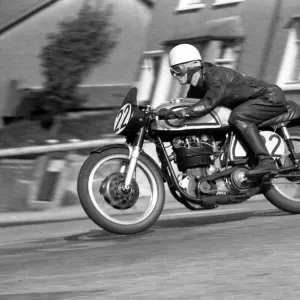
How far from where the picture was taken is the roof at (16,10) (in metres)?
28.7

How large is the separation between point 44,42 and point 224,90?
66.7 ft

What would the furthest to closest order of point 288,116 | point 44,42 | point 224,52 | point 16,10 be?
point 16,10 → point 44,42 → point 224,52 → point 288,116

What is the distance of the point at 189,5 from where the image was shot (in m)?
24.9

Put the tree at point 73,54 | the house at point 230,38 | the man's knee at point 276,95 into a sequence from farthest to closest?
1. the tree at point 73,54
2. the house at point 230,38
3. the man's knee at point 276,95

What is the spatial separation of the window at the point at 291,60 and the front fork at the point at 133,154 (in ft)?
43.2

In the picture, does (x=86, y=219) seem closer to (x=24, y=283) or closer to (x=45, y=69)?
(x=24, y=283)

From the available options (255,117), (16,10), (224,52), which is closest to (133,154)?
(255,117)

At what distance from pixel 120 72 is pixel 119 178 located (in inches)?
785

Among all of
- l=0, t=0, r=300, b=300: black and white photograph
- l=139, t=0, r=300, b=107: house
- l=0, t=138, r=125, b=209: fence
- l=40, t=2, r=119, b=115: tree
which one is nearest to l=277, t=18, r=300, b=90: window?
l=139, t=0, r=300, b=107: house

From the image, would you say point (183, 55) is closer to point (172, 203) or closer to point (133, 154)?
point (133, 154)

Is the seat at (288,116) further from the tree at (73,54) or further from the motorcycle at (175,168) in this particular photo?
the tree at (73,54)

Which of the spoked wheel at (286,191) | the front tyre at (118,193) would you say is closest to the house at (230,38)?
the spoked wheel at (286,191)

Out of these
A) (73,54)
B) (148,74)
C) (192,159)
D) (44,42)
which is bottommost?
(44,42)

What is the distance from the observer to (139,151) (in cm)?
842
